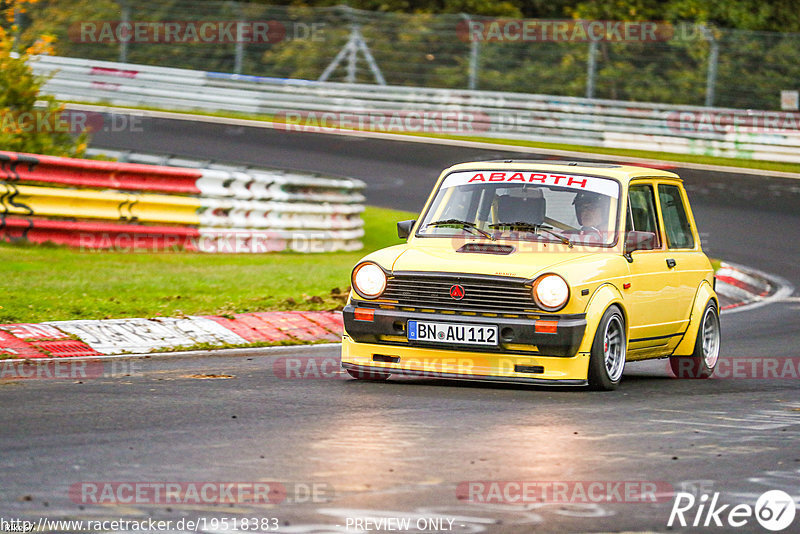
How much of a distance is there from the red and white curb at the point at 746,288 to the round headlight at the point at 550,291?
6.71 m

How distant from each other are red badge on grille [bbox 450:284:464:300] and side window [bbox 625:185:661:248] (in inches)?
63.4

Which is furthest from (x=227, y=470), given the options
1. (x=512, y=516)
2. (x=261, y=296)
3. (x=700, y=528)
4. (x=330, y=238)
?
(x=330, y=238)

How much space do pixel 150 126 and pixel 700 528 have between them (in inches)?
953

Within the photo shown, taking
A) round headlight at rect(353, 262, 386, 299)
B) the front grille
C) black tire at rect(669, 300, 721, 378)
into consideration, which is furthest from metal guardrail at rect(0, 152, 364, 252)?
black tire at rect(669, 300, 721, 378)

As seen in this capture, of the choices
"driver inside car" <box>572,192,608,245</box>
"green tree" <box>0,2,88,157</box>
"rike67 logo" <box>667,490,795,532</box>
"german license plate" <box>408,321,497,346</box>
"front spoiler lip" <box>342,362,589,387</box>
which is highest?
"green tree" <box>0,2,88,157</box>

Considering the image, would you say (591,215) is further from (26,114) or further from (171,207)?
(26,114)

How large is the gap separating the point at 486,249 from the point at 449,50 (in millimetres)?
21952

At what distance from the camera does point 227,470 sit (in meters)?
5.77

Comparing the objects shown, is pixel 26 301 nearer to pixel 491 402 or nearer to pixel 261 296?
pixel 261 296

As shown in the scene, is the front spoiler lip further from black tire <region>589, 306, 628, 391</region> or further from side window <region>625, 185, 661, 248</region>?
side window <region>625, 185, 661, 248</region>

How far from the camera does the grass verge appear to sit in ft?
35.5

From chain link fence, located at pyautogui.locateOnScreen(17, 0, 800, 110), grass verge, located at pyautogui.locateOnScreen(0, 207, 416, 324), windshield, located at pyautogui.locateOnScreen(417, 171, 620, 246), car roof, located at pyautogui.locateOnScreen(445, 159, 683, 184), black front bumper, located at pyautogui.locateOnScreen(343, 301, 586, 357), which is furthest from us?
chain link fence, located at pyautogui.locateOnScreen(17, 0, 800, 110)

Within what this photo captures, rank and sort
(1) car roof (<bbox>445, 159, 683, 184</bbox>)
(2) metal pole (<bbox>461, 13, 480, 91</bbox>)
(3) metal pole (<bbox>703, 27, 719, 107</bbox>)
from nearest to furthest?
(1) car roof (<bbox>445, 159, 683, 184</bbox>) < (3) metal pole (<bbox>703, 27, 719, 107</bbox>) < (2) metal pole (<bbox>461, 13, 480, 91</bbox>)

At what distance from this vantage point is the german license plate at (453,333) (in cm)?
829
